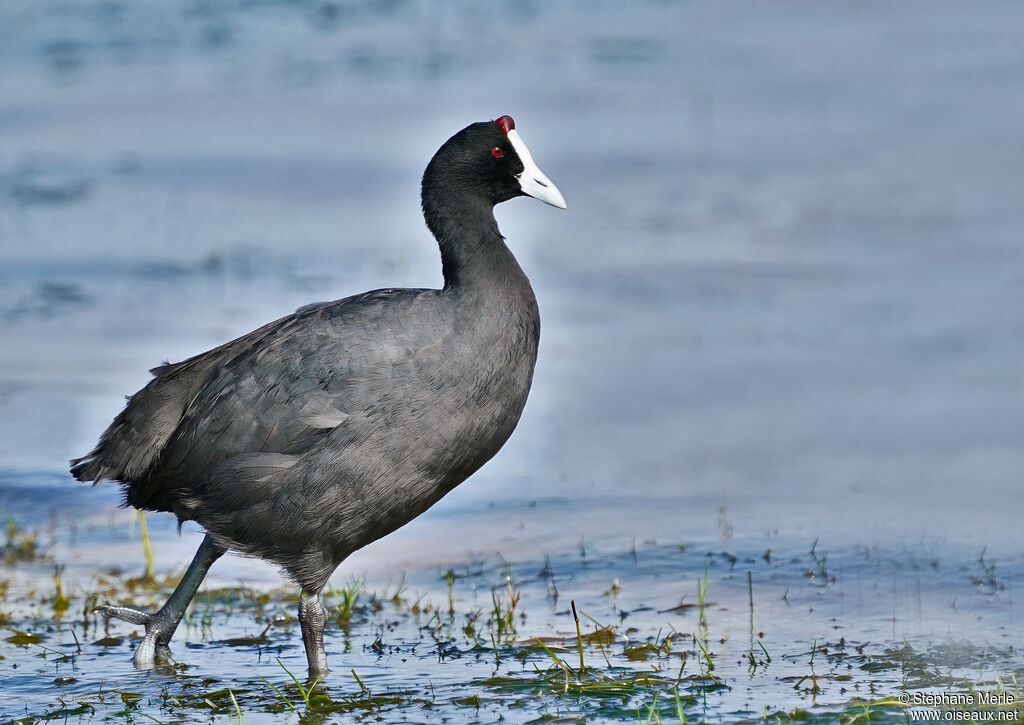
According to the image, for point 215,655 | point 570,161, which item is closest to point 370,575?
point 215,655

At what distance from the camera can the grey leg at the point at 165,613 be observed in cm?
473

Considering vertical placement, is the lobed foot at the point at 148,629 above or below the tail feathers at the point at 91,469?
below

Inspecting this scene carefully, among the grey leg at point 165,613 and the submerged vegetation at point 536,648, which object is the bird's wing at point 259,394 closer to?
the grey leg at point 165,613

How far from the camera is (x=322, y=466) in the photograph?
446cm

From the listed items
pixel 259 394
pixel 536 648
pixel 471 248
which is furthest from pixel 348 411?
pixel 536 648

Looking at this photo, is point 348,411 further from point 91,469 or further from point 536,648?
point 91,469

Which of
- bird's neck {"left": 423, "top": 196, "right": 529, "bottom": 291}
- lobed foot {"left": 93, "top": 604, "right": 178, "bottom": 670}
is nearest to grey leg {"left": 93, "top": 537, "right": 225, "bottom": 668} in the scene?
lobed foot {"left": 93, "top": 604, "right": 178, "bottom": 670}

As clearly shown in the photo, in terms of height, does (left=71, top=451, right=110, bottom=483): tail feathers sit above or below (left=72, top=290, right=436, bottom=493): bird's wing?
below

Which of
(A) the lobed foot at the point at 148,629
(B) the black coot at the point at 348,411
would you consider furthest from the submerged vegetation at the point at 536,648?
(B) the black coot at the point at 348,411

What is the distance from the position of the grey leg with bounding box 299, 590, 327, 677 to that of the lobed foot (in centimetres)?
48

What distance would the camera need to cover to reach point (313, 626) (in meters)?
4.60

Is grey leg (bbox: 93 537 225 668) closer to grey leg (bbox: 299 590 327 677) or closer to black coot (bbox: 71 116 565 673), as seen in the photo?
black coot (bbox: 71 116 565 673)

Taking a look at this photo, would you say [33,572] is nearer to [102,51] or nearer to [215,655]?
[215,655]

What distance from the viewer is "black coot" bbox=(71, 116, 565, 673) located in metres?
4.42
